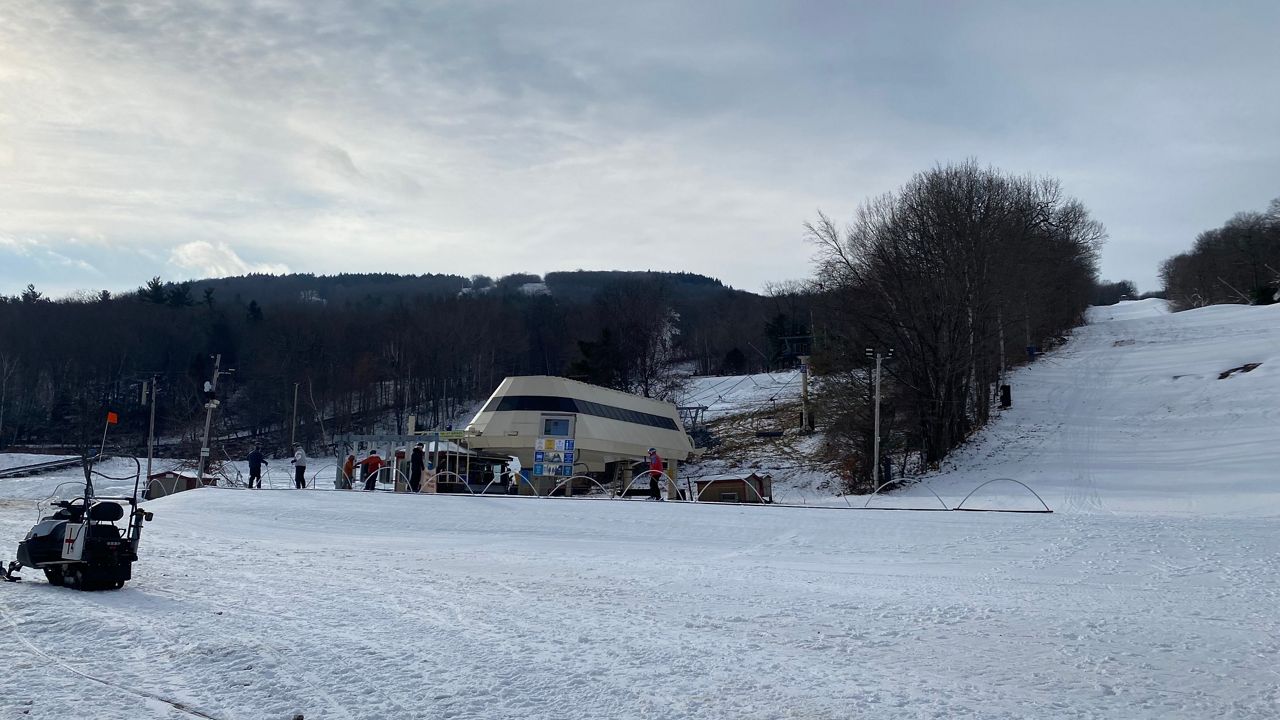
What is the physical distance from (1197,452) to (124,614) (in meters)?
30.3

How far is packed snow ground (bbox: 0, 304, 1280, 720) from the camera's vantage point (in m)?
6.41

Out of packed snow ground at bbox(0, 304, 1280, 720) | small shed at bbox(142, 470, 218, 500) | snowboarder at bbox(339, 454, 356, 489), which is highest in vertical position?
packed snow ground at bbox(0, 304, 1280, 720)

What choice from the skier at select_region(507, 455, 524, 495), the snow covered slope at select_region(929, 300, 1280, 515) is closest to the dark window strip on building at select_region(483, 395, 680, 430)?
the skier at select_region(507, 455, 524, 495)

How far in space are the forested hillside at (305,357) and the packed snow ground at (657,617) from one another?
4488 cm

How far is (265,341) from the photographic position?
277ft

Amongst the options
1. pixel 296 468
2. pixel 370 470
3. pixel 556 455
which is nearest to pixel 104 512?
pixel 296 468

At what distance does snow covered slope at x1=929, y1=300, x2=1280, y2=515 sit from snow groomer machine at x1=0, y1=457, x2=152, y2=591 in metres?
19.4

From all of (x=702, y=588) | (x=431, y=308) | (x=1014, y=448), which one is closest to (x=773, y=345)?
(x=431, y=308)

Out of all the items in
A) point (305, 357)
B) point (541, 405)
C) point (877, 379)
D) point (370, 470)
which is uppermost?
point (305, 357)

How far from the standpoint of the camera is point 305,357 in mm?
78938

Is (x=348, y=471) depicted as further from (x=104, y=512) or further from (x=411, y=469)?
(x=104, y=512)

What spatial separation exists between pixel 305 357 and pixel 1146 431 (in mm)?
64785

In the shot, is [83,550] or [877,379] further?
[877,379]

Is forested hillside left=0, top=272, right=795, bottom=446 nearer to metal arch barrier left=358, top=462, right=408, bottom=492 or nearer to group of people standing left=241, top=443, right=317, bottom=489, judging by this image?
metal arch barrier left=358, top=462, right=408, bottom=492
